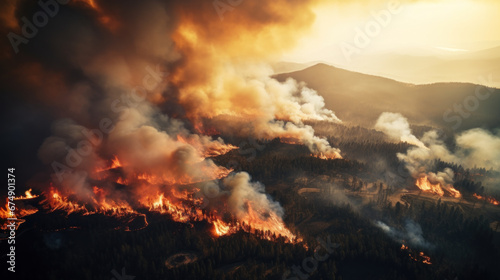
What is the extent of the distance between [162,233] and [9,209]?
54248mm

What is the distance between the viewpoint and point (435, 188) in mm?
114375

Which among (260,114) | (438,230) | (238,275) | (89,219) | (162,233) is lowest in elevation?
(438,230)

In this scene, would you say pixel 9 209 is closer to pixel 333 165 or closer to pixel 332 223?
pixel 332 223

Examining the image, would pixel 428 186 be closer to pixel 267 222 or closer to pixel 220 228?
pixel 267 222

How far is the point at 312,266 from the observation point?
215ft

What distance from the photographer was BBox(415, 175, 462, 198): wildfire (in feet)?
368

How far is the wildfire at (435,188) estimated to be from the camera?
11231 centimetres

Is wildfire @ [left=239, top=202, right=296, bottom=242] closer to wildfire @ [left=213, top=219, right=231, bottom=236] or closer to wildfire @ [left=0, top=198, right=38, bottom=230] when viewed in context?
wildfire @ [left=213, top=219, right=231, bottom=236]

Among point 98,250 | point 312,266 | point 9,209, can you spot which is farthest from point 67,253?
point 312,266

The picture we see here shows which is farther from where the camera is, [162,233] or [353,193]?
[353,193]

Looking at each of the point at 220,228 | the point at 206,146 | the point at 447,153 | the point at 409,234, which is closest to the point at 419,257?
the point at 409,234

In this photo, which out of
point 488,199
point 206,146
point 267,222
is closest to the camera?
point 267,222

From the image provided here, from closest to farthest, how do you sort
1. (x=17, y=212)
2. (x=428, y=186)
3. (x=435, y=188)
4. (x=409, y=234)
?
(x=409, y=234)
(x=17, y=212)
(x=435, y=188)
(x=428, y=186)

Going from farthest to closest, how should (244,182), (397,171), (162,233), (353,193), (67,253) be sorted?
(397,171) < (353,193) < (244,182) < (162,233) < (67,253)
